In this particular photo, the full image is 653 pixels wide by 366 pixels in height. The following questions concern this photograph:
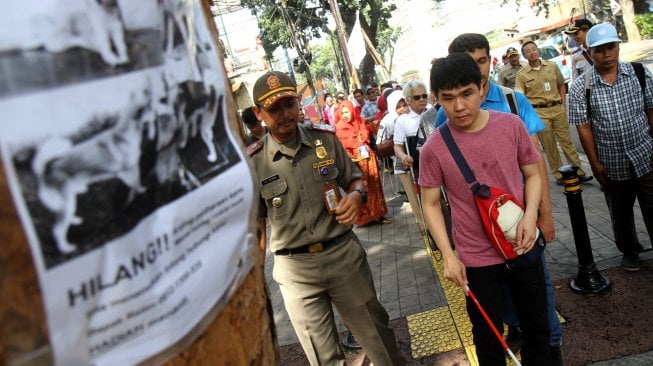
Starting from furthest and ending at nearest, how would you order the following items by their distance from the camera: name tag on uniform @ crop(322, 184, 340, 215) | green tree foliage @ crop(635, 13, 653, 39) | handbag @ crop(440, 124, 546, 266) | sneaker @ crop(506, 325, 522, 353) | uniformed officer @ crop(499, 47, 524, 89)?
1. green tree foliage @ crop(635, 13, 653, 39)
2. uniformed officer @ crop(499, 47, 524, 89)
3. sneaker @ crop(506, 325, 522, 353)
4. name tag on uniform @ crop(322, 184, 340, 215)
5. handbag @ crop(440, 124, 546, 266)

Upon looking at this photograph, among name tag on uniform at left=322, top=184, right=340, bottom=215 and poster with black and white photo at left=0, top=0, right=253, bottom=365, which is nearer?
poster with black and white photo at left=0, top=0, right=253, bottom=365

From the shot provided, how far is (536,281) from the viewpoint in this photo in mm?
2473

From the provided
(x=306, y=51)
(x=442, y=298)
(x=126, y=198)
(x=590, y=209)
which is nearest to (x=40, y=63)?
(x=126, y=198)

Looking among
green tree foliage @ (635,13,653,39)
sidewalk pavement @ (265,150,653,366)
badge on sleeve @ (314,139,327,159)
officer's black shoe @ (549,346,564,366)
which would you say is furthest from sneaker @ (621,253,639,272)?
green tree foliage @ (635,13,653,39)

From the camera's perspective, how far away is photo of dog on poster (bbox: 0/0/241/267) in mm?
560

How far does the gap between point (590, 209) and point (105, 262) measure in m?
5.64

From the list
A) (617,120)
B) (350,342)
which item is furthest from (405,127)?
(350,342)

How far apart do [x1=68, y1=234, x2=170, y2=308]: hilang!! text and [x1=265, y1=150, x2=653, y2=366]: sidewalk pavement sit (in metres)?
3.04

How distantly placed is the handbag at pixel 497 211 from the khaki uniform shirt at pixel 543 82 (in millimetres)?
4657

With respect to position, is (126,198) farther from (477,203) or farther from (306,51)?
(306,51)

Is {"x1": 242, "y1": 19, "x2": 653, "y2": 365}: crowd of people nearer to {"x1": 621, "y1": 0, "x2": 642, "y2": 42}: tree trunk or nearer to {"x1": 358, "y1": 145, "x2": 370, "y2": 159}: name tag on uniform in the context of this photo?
{"x1": 358, "y1": 145, "x2": 370, "y2": 159}: name tag on uniform

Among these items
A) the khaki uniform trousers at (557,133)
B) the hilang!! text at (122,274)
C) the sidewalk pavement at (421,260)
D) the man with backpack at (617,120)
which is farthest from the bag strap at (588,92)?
the hilang!! text at (122,274)

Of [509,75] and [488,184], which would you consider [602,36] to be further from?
[509,75]

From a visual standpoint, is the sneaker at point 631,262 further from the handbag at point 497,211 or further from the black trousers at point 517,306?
the handbag at point 497,211
